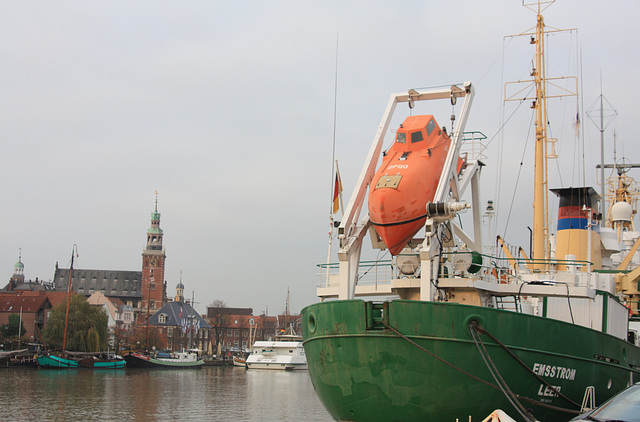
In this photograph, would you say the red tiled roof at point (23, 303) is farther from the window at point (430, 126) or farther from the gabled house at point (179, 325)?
the window at point (430, 126)

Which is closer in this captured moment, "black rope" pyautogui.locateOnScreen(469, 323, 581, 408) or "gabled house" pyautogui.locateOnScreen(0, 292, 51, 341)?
"black rope" pyautogui.locateOnScreen(469, 323, 581, 408)

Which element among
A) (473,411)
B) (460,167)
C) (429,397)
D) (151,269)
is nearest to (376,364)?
(429,397)

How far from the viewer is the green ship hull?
14.8 metres

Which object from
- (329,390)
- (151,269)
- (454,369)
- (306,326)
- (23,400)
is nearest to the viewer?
(454,369)

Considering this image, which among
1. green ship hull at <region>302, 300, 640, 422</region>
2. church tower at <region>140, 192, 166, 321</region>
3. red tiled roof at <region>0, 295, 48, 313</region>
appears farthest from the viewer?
church tower at <region>140, 192, 166, 321</region>

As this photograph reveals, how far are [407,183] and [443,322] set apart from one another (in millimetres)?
3870

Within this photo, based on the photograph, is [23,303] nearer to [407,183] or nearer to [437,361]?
[407,183]

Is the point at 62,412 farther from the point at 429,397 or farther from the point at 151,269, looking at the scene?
the point at 151,269

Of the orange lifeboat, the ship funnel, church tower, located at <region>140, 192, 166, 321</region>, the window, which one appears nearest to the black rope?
the orange lifeboat

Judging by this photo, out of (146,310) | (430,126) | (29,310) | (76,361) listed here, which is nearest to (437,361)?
(430,126)

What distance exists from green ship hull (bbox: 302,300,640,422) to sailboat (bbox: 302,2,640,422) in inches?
0.9

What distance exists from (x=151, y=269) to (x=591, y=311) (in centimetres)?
14371

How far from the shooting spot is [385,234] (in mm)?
17250

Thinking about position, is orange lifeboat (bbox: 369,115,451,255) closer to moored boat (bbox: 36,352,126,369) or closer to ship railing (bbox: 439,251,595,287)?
ship railing (bbox: 439,251,595,287)
